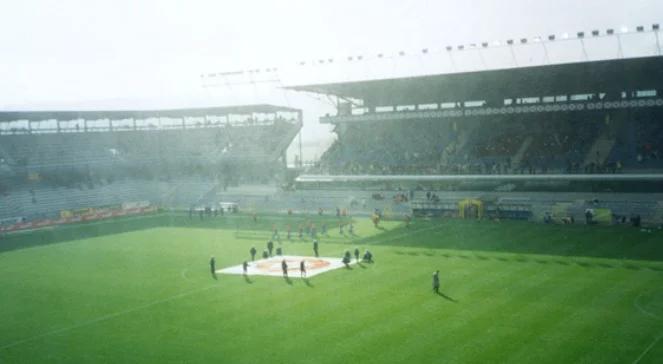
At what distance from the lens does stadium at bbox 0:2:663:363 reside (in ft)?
66.8

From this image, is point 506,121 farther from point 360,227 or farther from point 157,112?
point 157,112

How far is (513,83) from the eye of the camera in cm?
5625

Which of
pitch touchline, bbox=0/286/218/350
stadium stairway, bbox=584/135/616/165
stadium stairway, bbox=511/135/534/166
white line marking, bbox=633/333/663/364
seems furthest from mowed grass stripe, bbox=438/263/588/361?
stadium stairway, bbox=511/135/534/166

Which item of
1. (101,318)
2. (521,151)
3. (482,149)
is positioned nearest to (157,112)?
(482,149)

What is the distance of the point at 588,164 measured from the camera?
54125 millimetres

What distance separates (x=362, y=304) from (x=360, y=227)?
23.6m

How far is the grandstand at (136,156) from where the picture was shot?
6438 centimetres

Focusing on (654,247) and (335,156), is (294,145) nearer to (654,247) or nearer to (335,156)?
(335,156)

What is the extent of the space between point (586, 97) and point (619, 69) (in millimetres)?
8478

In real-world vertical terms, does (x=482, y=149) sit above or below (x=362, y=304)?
above

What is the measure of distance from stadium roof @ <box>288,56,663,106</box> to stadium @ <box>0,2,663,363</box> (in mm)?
347

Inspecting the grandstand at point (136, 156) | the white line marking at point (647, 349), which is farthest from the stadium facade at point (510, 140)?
the white line marking at point (647, 349)

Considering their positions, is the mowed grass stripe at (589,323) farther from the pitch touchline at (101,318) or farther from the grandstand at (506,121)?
the grandstand at (506,121)

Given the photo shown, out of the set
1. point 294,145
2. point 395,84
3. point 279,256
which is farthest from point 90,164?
point 279,256
